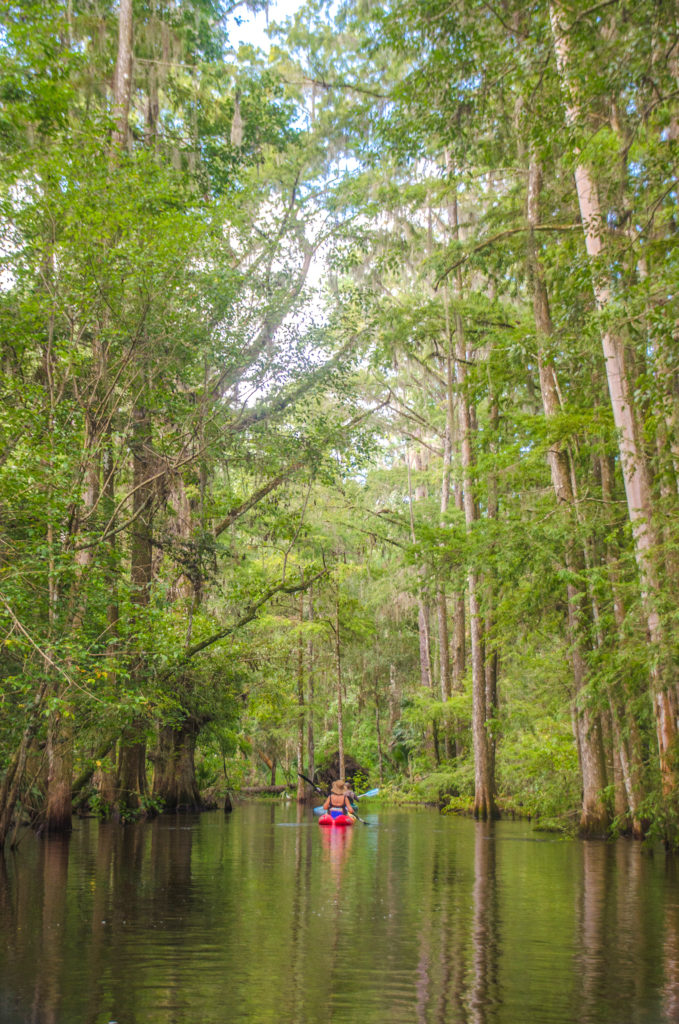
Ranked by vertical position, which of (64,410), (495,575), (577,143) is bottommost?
(495,575)

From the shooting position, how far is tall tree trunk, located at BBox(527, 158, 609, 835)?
14.3 metres

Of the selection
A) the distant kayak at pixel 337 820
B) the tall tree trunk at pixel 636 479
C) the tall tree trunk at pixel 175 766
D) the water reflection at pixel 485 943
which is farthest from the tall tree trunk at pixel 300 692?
the tall tree trunk at pixel 636 479

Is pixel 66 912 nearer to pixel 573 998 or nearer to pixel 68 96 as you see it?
pixel 573 998

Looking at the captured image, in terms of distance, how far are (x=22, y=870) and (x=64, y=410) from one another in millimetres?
5393

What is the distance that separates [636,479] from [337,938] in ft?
26.3

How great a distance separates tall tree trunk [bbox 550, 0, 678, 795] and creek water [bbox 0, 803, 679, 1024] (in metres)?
1.86

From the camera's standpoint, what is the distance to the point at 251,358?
15.9 m

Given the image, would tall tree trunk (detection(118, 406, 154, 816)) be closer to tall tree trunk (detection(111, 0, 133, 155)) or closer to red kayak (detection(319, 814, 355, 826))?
red kayak (detection(319, 814, 355, 826))

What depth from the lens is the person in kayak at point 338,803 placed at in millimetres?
Answer: 19172

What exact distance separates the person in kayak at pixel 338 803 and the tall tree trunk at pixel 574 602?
5839mm

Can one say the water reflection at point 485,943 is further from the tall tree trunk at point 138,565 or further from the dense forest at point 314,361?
the tall tree trunk at point 138,565

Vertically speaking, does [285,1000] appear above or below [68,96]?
below

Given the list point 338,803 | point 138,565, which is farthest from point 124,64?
point 338,803

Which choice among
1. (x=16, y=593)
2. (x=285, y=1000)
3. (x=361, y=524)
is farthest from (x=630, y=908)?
(x=361, y=524)
